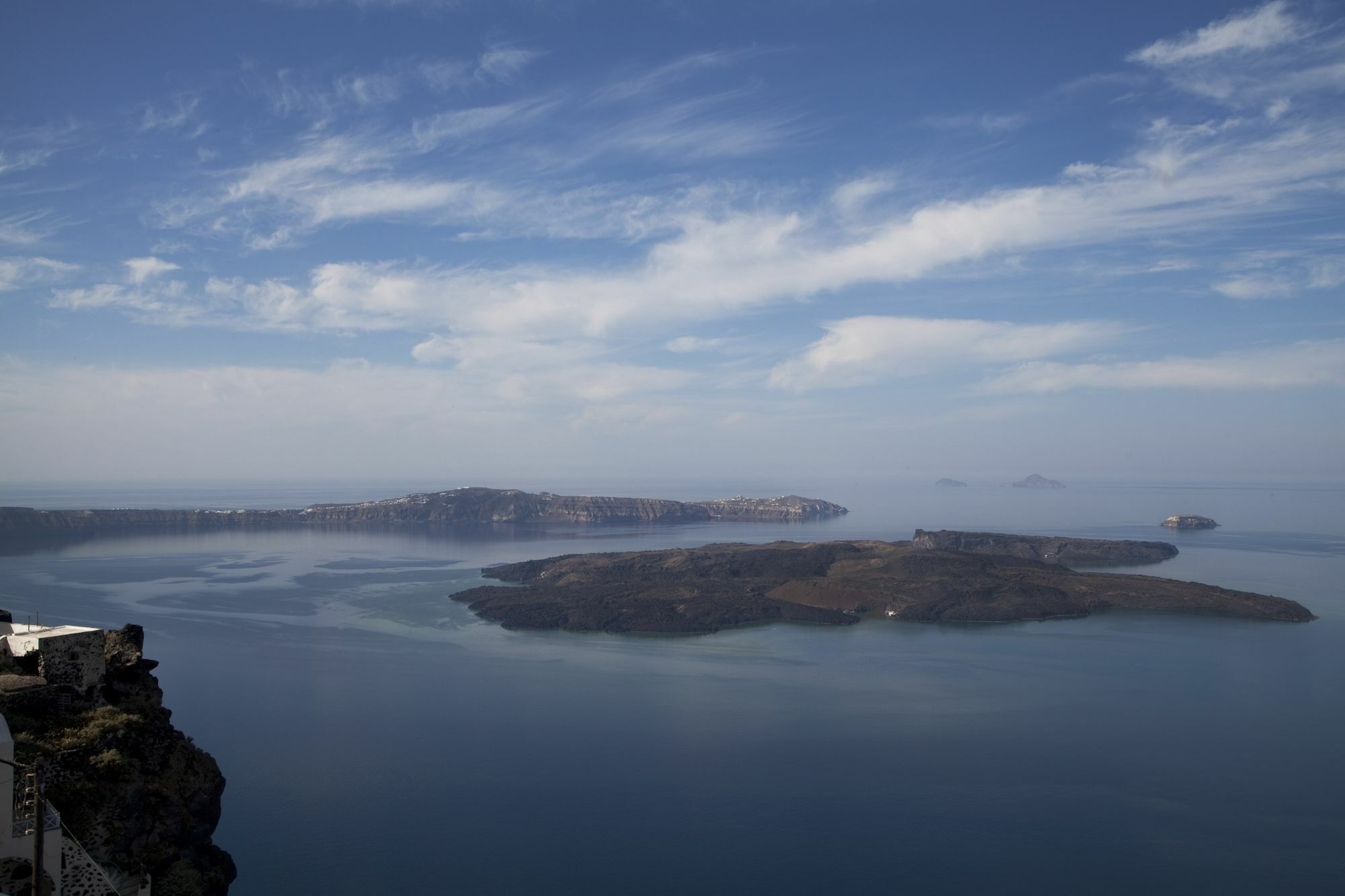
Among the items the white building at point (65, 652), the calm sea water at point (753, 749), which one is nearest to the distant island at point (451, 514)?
the calm sea water at point (753, 749)

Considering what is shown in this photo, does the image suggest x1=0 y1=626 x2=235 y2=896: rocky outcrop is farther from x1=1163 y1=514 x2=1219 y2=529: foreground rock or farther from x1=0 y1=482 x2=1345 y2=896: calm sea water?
x1=1163 y1=514 x2=1219 y2=529: foreground rock

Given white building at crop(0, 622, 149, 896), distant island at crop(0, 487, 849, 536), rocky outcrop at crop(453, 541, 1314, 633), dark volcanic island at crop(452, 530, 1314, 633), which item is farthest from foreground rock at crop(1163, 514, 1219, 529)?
white building at crop(0, 622, 149, 896)

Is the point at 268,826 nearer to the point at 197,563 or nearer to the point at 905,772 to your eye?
the point at 905,772

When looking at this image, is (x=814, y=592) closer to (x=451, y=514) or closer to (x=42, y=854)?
(x=42, y=854)

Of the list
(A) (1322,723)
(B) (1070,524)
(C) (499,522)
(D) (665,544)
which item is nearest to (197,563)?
(D) (665,544)

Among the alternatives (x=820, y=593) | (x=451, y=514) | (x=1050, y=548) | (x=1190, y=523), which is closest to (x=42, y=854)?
(x=820, y=593)
